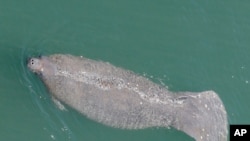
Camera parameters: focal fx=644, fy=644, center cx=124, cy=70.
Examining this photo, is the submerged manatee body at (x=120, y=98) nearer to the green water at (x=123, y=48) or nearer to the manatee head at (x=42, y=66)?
the manatee head at (x=42, y=66)

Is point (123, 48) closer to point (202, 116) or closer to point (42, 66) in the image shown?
point (42, 66)

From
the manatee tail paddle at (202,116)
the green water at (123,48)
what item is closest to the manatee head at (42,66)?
the green water at (123,48)

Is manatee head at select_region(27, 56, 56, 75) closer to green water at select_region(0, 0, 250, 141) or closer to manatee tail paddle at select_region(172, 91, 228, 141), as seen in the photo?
green water at select_region(0, 0, 250, 141)

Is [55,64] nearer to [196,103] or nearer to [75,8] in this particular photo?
[75,8]

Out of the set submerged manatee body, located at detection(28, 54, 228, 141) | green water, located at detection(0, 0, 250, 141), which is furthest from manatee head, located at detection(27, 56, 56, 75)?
green water, located at detection(0, 0, 250, 141)

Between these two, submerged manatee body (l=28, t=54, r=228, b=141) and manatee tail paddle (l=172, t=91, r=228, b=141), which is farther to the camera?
manatee tail paddle (l=172, t=91, r=228, b=141)
